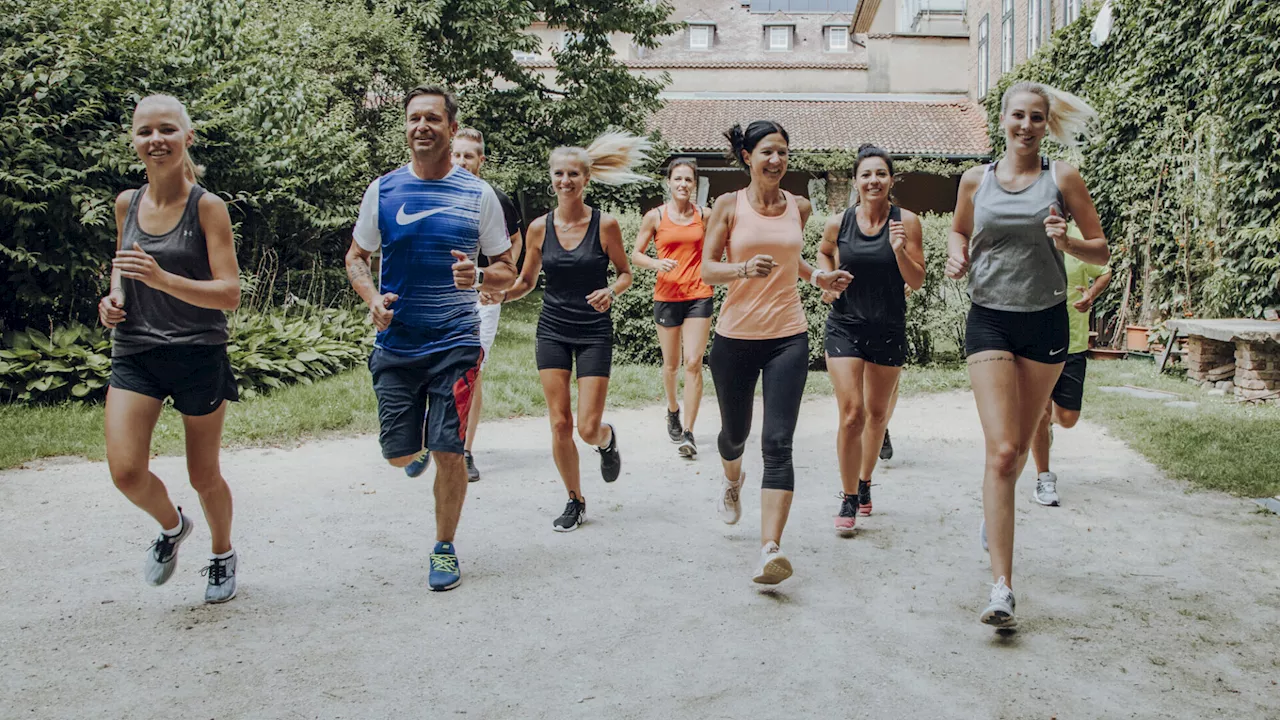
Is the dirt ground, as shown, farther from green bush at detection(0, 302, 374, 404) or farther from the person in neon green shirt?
green bush at detection(0, 302, 374, 404)

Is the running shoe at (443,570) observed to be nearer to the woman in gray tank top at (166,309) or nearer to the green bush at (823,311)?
the woman in gray tank top at (166,309)

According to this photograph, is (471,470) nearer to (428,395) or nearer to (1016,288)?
(428,395)

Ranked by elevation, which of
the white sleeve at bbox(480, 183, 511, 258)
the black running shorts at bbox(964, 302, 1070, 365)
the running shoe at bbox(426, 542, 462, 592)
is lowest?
the running shoe at bbox(426, 542, 462, 592)

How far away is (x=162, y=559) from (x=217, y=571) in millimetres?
237

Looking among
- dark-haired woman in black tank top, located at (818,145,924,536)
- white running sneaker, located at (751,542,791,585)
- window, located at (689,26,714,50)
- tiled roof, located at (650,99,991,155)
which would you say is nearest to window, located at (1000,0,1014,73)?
tiled roof, located at (650,99,991,155)

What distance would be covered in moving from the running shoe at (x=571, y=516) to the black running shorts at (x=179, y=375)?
6.62 feet

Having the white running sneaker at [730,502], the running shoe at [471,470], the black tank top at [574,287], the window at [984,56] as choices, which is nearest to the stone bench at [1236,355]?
the white running sneaker at [730,502]

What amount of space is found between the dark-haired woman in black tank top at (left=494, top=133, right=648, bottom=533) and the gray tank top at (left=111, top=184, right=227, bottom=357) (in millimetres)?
1777

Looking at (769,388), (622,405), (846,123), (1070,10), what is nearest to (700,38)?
(846,123)

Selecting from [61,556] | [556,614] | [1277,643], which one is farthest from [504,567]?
[1277,643]

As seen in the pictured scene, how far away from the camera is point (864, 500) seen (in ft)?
20.3

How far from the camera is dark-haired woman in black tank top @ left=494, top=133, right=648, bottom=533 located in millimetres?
5801

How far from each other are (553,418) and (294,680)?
237cm

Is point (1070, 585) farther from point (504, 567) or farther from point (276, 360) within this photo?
Answer: point (276, 360)
